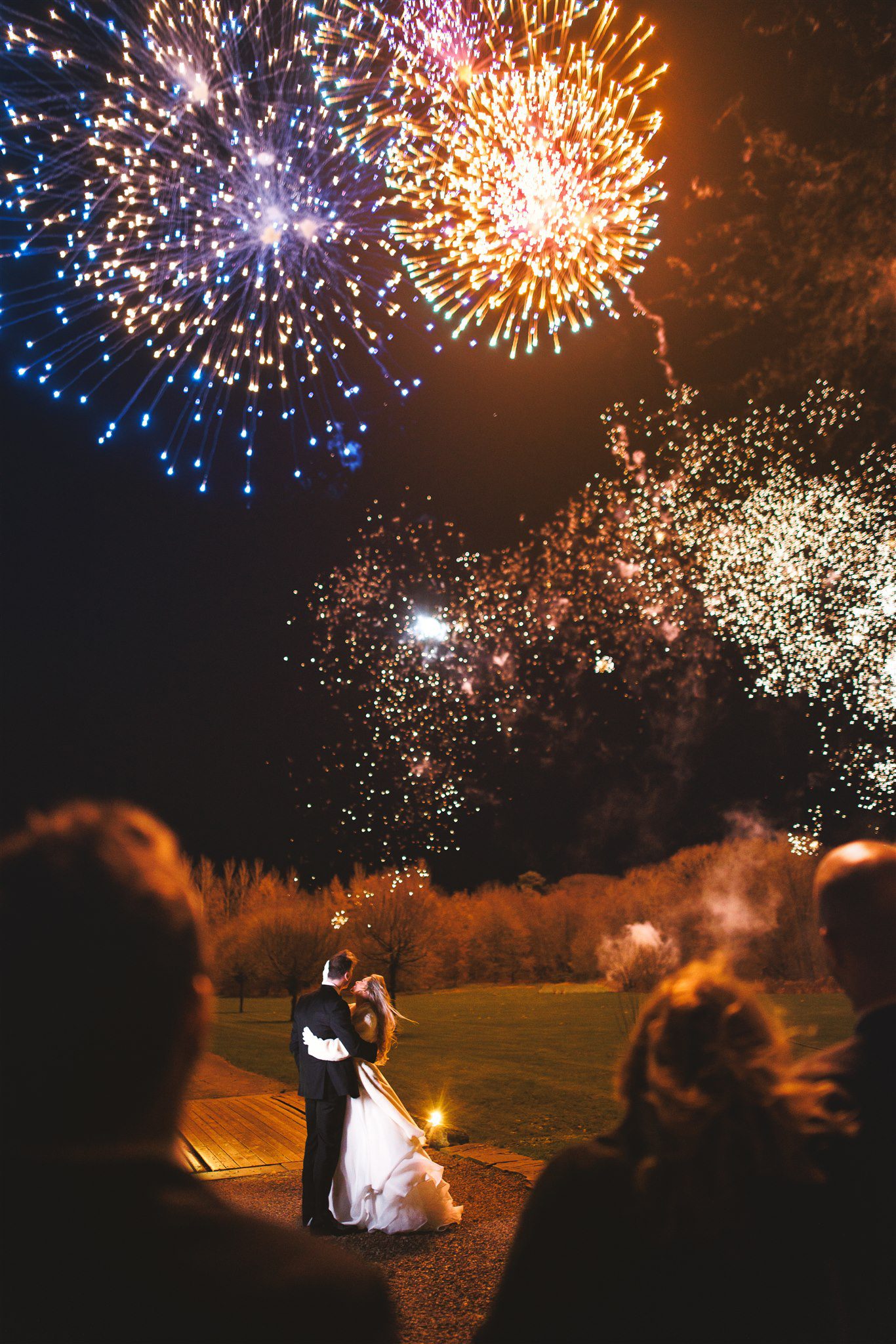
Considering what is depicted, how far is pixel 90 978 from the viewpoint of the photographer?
1216 millimetres

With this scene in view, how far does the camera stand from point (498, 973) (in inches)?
3295

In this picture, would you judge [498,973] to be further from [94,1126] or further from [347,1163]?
[94,1126]

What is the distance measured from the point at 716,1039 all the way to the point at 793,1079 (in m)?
0.23

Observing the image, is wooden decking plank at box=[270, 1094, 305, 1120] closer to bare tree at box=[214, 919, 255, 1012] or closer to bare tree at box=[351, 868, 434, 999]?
bare tree at box=[214, 919, 255, 1012]

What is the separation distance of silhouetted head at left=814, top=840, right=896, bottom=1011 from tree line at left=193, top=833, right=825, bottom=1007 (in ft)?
145

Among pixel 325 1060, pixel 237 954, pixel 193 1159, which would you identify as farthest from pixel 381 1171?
pixel 237 954

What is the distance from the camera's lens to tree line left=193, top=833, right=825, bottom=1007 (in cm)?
5381

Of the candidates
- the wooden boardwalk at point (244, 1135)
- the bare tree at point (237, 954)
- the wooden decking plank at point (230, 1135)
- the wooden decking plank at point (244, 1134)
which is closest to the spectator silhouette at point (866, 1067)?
the wooden boardwalk at point (244, 1135)

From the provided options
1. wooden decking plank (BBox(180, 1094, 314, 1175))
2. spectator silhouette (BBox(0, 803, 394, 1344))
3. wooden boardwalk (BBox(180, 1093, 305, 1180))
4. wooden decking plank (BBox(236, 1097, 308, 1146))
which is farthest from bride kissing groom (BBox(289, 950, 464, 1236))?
spectator silhouette (BBox(0, 803, 394, 1344))

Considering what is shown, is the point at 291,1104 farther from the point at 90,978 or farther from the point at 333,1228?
the point at 90,978

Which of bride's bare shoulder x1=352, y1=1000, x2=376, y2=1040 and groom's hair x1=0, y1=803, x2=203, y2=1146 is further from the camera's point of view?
bride's bare shoulder x1=352, y1=1000, x2=376, y2=1040

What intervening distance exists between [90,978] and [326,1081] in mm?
6937

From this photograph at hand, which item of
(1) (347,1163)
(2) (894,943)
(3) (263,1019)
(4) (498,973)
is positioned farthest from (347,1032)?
(4) (498,973)

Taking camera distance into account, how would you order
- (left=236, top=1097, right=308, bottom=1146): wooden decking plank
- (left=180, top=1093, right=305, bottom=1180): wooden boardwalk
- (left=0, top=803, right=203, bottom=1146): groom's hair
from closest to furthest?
(left=0, top=803, right=203, bottom=1146): groom's hair
(left=180, top=1093, right=305, bottom=1180): wooden boardwalk
(left=236, top=1097, right=308, bottom=1146): wooden decking plank
